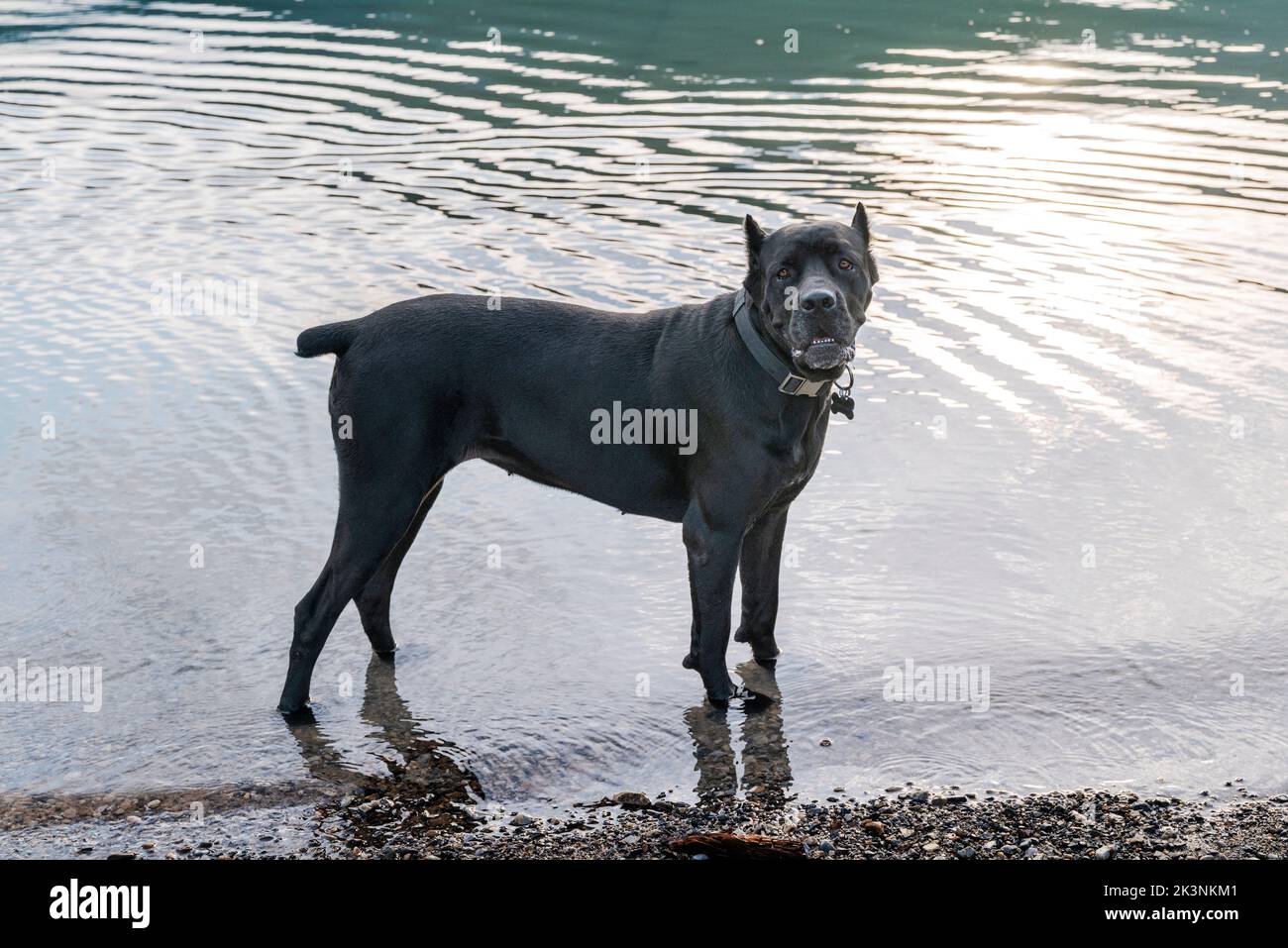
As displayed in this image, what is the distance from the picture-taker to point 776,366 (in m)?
5.84

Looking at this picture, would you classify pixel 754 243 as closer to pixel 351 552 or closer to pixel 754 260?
pixel 754 260

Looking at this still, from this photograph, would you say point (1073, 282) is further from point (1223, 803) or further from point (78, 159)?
point (78, 159)

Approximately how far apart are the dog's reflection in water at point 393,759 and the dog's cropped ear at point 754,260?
213 cm

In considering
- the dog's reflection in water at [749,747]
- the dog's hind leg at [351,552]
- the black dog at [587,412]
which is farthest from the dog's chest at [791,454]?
the dog's hind leg at [351,552]

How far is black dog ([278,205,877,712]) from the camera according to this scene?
593 centimetres

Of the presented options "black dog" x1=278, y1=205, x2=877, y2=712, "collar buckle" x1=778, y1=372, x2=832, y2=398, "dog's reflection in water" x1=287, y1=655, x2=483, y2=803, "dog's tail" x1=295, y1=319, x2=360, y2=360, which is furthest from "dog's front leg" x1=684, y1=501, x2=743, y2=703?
"dog's tail" x1=295, y1=319, x2=360, y2=360

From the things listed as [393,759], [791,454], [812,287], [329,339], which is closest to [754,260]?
[812,287]

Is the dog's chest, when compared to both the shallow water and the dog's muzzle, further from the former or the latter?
the shallow water

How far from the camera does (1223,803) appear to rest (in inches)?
212

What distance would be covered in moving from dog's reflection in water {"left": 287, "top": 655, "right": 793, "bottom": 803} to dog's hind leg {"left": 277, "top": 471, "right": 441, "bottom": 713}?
0.22 meters

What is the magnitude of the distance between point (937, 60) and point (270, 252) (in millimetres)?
11559

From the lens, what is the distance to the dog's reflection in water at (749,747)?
18.6 feet

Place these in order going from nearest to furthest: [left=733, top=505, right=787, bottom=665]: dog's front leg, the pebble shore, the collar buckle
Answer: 1. the pebble shore
2. the collar buckle
3. [left=733, top=505, right=787, bottom=665]: dog's front leg

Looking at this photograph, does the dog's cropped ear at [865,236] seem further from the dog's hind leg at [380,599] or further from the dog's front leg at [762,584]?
the dog's hind leg at [380,599]
